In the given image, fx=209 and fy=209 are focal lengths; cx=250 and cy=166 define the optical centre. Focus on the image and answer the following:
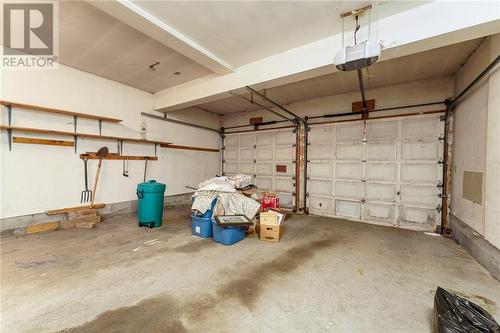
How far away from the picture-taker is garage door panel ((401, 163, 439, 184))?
431 cm

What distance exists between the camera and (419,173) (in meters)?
4.44

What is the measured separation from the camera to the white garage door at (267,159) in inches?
240

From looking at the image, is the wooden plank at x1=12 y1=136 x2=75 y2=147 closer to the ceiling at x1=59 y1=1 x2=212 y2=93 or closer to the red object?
the ceiling at x1=59 y1=1 x2=212 y2=93

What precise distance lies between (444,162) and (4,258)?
23.9 ft

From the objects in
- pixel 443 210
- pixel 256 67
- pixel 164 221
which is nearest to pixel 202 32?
pixel 256 67

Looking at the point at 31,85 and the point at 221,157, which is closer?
the point at 31,85

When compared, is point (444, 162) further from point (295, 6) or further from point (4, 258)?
point (4, 258)

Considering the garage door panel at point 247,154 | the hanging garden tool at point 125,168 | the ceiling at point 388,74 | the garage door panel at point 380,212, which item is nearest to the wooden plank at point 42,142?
the hanging garden tool at point 125,168

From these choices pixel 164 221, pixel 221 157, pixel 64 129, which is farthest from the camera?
pixel 221 157

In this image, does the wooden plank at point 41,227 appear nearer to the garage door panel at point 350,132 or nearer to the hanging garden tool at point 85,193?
the hanging garden tool at point 85,193

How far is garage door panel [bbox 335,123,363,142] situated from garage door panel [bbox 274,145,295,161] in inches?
50.0

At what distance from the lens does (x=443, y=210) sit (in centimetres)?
417

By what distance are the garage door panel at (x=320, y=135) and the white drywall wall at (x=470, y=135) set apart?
239 centimetres

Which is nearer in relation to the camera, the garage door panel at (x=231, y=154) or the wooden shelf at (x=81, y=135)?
the wooden shelf at (x=81, y=135)
